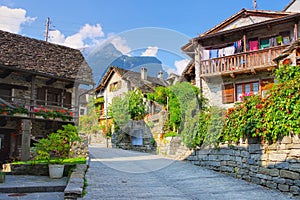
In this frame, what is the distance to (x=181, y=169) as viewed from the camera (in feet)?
31.2

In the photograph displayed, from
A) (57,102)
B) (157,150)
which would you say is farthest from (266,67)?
(57,102)

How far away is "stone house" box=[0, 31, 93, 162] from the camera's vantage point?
1342 cm

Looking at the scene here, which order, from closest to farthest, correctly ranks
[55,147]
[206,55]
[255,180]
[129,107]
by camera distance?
[255,180], [55,147], [206,55], [129,107]

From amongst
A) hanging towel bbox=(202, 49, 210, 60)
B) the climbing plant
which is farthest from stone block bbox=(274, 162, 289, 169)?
hanging towel bbox=(202, 49, 210, 60)

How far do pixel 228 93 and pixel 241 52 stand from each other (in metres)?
2.23

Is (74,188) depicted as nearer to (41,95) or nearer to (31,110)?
(31,110)

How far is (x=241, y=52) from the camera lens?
14.0 meters

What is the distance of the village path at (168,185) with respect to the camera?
581cm

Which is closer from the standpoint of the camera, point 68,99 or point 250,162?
point 250,162

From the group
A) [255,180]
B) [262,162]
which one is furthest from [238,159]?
[262,162]

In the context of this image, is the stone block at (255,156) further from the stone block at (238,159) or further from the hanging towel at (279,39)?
the hanging towel at (279,39)

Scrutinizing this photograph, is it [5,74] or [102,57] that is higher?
[5,74]

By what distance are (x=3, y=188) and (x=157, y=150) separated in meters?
9.04

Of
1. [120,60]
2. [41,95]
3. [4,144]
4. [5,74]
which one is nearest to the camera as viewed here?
[120,60]
